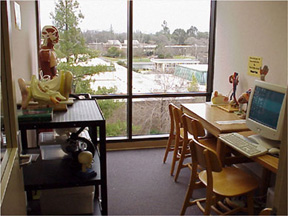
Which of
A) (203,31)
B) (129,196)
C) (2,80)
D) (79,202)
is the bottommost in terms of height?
(129,196)

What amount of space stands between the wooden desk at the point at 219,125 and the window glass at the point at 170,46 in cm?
74

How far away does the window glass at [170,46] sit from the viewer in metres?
3.91

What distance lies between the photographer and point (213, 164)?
79.7 inches

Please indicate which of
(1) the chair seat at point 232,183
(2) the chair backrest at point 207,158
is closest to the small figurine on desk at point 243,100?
(1) the chair seat at point 232,183

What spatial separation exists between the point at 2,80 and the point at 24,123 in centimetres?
69

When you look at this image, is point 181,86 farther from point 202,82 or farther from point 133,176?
point 133,176

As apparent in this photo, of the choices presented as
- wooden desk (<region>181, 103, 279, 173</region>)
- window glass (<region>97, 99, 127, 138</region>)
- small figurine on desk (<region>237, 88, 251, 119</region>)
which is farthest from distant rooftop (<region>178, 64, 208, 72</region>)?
small figurine on desk (<region>237, 88, 251, 119</region>)

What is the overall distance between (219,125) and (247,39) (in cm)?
121

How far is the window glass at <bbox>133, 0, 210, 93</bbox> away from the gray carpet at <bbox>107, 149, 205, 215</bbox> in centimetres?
95

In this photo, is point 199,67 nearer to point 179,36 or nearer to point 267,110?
point 179,36

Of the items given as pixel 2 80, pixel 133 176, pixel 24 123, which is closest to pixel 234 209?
pixel 133 176

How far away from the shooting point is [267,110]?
2.29 metres

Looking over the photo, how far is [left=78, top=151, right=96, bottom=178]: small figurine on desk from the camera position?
1.80m

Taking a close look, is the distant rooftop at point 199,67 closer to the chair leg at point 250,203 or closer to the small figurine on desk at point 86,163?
the chair leg at point 250,203
